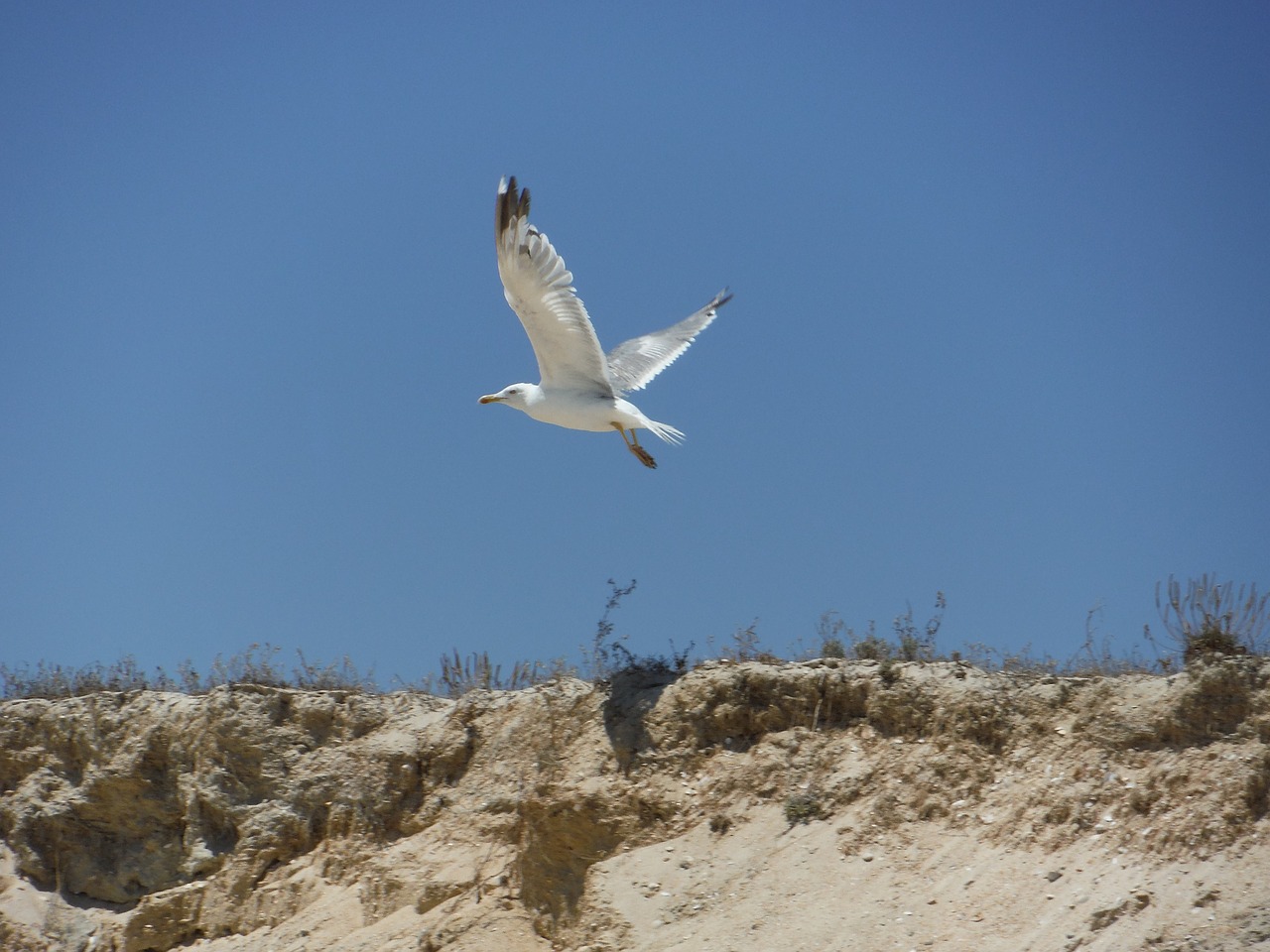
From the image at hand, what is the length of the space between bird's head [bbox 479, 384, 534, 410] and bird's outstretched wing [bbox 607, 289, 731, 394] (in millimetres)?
909

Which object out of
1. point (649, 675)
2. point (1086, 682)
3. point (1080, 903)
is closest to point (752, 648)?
point (649, 675)

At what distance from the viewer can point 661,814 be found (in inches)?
390

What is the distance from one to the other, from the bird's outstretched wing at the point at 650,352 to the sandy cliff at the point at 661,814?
3.56m

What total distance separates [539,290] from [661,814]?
477 centimetres

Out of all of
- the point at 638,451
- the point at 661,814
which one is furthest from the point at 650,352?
the point at 661,814

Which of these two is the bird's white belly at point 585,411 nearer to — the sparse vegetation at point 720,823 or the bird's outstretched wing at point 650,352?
the bird's outstretched wing at point 650,352

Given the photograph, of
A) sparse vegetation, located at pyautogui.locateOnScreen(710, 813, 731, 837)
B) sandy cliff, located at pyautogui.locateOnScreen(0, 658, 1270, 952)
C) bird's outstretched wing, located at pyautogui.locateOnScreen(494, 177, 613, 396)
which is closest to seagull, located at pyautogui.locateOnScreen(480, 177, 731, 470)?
bird's outstretched wing, located at pyautogui.locateOnScreen(494, 177, 613, 396)

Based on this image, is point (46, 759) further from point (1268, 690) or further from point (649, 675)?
point (1268, 690)

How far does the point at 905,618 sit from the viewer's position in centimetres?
1042

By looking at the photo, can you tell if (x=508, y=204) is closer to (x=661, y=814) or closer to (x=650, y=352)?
(x=650, y=352)

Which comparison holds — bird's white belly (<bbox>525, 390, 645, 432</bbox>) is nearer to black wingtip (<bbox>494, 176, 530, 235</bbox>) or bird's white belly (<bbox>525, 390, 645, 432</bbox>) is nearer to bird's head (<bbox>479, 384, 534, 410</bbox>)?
bird's head (<bbox>479, 384, 534, 410</bbox>)

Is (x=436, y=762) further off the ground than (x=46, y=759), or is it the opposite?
(x=46, y=759)

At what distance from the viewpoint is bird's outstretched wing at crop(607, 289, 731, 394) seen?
1321cm

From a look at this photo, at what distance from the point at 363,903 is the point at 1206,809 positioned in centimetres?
659
